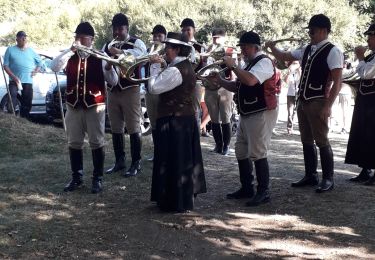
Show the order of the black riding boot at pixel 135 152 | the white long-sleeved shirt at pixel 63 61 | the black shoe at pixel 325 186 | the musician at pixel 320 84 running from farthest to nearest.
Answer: the black riding boot at pixel 135 152, the black shoe at pixel 325 186, the white long-sleeved shirt at pixel 63 61, the musician at pixel 320 84

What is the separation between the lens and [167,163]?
6234 millimetres

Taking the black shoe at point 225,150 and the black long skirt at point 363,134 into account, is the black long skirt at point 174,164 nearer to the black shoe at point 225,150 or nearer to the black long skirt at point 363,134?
the black long skirt at point 363,134

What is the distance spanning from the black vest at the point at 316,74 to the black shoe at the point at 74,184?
9.23 ft

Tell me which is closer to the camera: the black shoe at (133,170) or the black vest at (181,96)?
the black vest at (181,96)

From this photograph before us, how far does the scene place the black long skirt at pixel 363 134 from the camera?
25.2 ft

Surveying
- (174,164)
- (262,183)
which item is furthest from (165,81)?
(262,183)

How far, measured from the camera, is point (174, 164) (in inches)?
244

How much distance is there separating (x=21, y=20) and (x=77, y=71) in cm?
2923

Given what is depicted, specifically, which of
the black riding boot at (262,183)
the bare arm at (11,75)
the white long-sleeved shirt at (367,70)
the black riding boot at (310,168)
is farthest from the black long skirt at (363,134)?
the bare arm at (11,75)

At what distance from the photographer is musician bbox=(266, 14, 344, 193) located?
670 centimetres

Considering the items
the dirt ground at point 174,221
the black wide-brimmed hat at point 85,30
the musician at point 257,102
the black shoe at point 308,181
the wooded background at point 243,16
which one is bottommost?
the dirt ground at point 174,221

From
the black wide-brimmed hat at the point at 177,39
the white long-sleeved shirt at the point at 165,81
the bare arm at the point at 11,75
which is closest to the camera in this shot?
the white long-sleeved shirt at the point at 165,81

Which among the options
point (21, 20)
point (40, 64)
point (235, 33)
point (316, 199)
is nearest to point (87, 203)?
point (316, 199)

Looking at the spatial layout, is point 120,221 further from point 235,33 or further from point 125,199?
point 235,33
